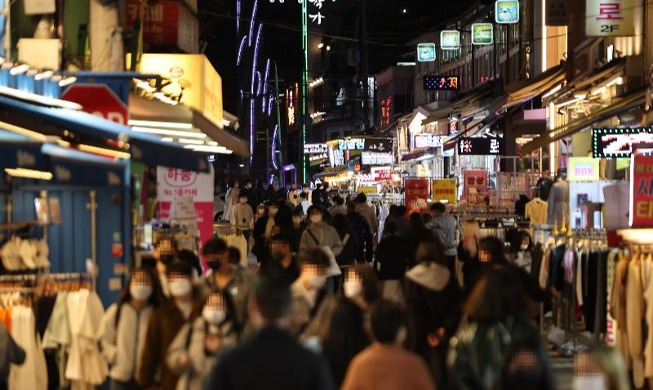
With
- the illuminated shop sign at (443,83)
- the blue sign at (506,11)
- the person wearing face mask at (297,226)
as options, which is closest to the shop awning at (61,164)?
the person wearing face mask at (297,226)

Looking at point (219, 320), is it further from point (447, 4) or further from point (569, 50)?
point (447, 4)

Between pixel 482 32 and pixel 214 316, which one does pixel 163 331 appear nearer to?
pixel 214 316

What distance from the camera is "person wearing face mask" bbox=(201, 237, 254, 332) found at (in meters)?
8.71

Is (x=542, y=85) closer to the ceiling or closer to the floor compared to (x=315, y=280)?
closer to the ceiling

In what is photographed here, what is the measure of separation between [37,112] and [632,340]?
7.05 m

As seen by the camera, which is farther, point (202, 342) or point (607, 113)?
point (607, 113)

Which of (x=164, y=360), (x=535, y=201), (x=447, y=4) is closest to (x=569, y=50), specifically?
(x=535, y=201)

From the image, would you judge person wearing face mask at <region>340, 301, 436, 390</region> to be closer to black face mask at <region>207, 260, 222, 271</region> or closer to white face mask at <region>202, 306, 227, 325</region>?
white face mask at <region>202, 306, 227, 325</region>

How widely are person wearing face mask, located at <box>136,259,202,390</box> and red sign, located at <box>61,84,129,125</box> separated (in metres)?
5.44

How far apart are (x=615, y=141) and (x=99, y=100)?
9.21 m

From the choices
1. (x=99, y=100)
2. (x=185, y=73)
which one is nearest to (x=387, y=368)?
(x=99, y=100)

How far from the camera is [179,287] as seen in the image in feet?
27.9

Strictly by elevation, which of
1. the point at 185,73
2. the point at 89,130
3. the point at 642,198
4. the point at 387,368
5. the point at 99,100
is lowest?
the point at 387,368

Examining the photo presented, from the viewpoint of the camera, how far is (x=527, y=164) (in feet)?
104
